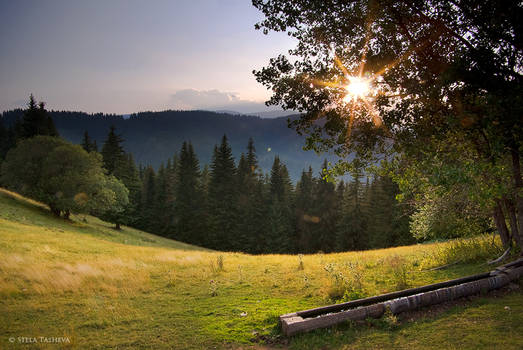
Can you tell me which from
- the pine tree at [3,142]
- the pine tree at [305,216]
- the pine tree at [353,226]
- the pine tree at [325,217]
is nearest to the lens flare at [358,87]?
the pine tree at [353,226]

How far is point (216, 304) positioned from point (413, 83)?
929 cm

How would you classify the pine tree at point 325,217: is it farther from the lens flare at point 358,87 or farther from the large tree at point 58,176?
the lens flare at point 358,87

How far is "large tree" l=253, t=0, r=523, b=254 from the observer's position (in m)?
7.66

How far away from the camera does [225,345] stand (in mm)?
6629

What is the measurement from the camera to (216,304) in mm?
9391

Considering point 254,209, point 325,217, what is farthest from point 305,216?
point 254,209

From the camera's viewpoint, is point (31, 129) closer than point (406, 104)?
No

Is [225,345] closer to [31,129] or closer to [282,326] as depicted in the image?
[282,326]

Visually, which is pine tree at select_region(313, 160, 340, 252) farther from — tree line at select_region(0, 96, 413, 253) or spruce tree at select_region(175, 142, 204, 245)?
spruce tree at select_region(175, 142, 204, 245)

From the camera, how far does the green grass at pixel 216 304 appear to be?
21.2ft

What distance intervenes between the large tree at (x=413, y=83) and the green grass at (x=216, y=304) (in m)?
3.38

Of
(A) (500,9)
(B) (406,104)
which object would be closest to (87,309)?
(B) (406,104)

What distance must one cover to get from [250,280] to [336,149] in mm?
6466

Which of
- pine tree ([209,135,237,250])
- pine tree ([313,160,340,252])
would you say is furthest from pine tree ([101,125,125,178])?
pine tree ([313,160,340,252])
